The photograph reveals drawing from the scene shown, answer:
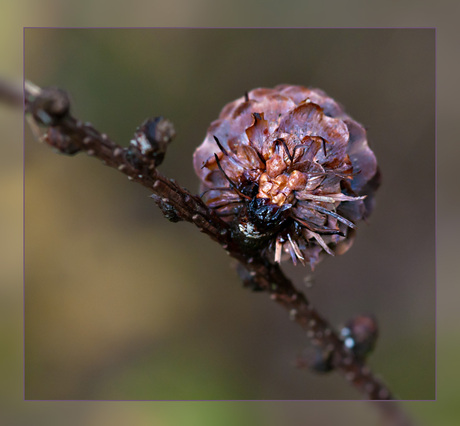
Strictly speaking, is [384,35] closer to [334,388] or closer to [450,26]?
[450,26]

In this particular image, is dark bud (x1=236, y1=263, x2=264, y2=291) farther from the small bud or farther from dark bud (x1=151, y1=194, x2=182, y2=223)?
the small bud

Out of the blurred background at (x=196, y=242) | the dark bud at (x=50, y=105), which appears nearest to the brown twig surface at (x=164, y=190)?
the dark bud at (x=50, y=105)

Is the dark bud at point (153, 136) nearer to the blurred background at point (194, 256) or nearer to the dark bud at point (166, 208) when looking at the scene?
the dark bud at point (166, 208)

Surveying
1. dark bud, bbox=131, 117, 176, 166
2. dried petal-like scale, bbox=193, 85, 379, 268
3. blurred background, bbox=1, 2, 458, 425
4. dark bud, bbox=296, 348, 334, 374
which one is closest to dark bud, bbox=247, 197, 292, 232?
dried petal-like scale, bbox=193, 85, 379, 268

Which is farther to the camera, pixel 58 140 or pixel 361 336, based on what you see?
pixel 361 336

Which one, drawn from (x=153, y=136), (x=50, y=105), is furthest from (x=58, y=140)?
(x=153, y=136)

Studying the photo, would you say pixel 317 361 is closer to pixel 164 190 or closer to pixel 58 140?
pixel 164 190
